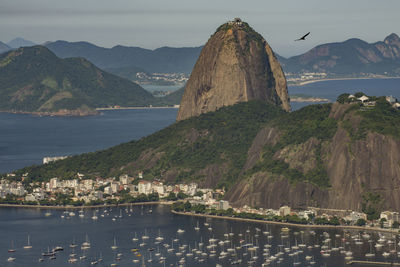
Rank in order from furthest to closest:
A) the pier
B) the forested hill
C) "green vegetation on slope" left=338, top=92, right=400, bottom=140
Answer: "green vegetation on slope" left=338, top=92, right=400, bottom=140, the forested hill, the pier

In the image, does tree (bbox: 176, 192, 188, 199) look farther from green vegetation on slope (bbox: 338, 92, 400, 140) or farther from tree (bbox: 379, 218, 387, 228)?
tree (bbox: 379, 218, 387, 228)

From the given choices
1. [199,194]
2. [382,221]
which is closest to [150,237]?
[199,194]

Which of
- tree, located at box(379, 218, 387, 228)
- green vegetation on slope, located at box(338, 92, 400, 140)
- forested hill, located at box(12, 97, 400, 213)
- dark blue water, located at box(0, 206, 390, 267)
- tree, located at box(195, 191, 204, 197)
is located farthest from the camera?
tree, located at box(195, 191, 204, 197)

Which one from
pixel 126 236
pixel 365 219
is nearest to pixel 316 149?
pixel 365 219

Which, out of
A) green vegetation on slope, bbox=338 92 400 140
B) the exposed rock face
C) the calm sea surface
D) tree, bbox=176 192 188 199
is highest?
green vegetation on slope, bbox=338 92 400 140

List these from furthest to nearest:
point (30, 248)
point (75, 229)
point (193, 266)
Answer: point (75, 229) < point (30, 248) < point (193, 266)

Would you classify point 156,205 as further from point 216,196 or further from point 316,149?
point 316,149

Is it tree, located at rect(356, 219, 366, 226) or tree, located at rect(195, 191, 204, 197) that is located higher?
tree, located at rect(195, 191, 204, 197)

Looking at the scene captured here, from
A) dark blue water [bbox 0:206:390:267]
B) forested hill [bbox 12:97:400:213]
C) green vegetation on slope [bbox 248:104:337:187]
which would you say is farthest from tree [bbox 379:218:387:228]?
green vegetation on slope [bbox 248:104:337:187]

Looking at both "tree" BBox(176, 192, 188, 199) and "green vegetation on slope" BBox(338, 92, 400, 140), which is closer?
"green vegetation on slope" BBox(338, 92, 400, 140)
